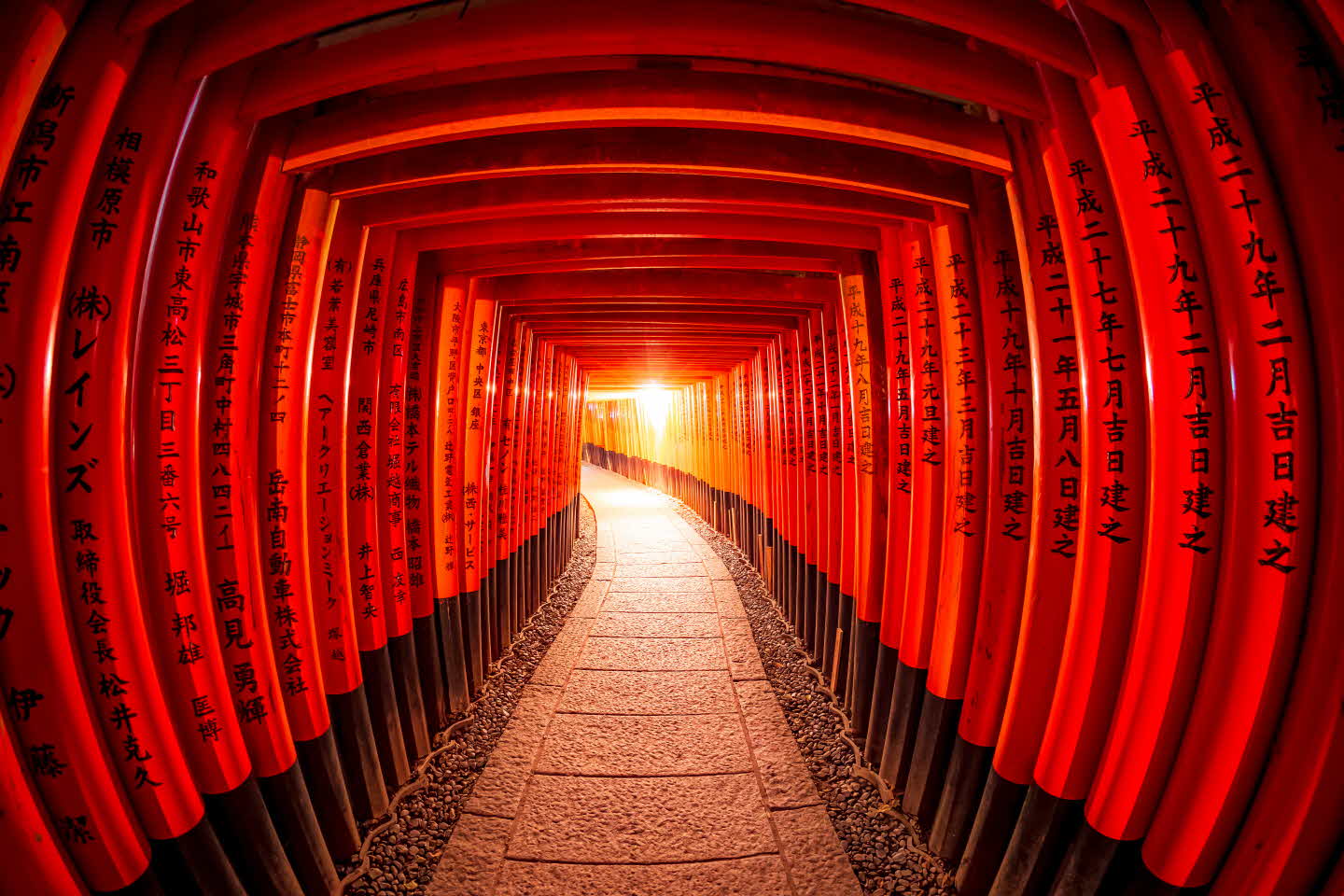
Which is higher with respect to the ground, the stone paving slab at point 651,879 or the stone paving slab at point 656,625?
the stone paving slab at point 656,625

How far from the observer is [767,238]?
3293 mm

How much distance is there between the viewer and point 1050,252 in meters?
2.21

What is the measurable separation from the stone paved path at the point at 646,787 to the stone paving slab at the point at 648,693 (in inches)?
0.7

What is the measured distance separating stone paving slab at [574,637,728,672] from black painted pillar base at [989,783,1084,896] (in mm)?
3450

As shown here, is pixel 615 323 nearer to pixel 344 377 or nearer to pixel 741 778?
pixel 344 377

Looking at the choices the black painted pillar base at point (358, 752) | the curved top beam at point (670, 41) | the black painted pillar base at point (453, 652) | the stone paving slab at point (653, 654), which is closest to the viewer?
the curved top beam at point (670, 41)

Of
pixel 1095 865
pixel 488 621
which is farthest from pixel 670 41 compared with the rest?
pixel 488 621

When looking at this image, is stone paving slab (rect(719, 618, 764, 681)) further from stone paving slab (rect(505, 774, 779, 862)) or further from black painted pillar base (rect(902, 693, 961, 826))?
black painted pillar base (rect(902, 693, 961, 826))

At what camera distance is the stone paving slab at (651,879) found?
9.57 ft

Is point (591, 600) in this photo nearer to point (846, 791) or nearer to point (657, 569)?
point (657, 569)

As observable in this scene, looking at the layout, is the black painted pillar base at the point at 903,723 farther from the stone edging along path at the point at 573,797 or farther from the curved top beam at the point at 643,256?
the curved top beam at the point at 643,256

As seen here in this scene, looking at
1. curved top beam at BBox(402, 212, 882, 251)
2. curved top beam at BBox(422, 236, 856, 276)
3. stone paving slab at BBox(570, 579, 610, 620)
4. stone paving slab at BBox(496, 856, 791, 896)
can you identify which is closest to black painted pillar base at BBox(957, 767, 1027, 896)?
stone paving slab at BBox(496, 856, 791, 896)

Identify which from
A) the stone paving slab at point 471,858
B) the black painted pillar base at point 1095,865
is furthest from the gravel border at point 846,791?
the stone paving slab at point 471,858

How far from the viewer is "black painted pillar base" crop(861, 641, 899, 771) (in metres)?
3.76
